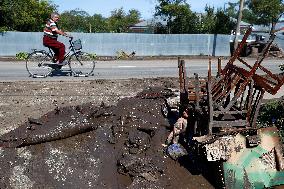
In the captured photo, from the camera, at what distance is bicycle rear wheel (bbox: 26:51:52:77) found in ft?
39.8

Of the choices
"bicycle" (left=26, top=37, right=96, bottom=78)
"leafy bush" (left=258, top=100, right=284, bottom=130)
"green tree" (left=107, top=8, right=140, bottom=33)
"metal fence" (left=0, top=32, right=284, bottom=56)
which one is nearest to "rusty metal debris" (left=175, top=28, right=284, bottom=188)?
"leafy bush" (left=258, top=100, right=284, bottom=130)

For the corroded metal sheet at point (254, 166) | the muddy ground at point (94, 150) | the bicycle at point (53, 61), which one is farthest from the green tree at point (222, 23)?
the corroded metal sheet at point (254, 166)

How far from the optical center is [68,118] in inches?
269

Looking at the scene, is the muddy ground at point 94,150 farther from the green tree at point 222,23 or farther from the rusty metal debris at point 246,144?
the green tree at point 222,23

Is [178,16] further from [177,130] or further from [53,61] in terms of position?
[177,130]

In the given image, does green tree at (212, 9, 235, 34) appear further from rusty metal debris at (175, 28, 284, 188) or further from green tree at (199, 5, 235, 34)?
rusty metal debris at (175, 28, 284, 188)

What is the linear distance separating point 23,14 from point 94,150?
21.2m

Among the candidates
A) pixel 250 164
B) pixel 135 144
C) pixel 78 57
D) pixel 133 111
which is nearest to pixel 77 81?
pixel 78 57

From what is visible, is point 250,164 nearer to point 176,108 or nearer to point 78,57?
→ point 176,108

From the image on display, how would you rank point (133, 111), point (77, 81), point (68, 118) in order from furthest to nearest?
point (77, 81) < point (133, 111) < point (68, 118)

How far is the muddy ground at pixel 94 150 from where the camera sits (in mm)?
5625

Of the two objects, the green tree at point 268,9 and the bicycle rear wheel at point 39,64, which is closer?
the bicycle rear wheel at point 39,64

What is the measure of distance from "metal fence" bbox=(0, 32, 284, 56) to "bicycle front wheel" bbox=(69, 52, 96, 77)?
33.8ft

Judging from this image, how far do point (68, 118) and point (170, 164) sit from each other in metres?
2.05
